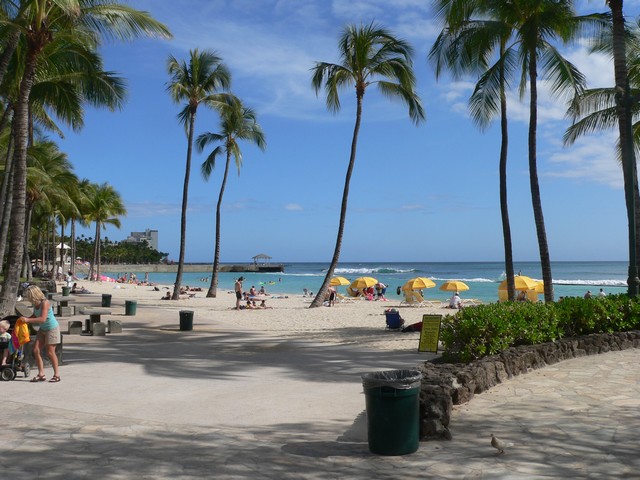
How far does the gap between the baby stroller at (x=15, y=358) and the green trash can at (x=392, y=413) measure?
5699 mm

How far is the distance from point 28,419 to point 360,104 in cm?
1961

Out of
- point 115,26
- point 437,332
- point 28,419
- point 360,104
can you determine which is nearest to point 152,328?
point 115,26

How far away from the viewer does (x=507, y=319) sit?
8930 mm

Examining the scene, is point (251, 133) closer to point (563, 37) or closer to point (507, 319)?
point (563, 37)

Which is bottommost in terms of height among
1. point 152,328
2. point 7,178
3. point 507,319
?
point 152,328

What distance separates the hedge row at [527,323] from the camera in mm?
8242

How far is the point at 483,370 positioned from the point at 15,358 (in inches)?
253

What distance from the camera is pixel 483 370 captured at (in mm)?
7555

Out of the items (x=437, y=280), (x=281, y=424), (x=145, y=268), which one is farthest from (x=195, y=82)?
(x=145, y=268)

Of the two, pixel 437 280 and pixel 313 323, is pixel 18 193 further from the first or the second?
A: pixel 437 280

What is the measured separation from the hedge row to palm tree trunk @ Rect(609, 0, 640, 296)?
79cm

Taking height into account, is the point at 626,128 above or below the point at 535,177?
above

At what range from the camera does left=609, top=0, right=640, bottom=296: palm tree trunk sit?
13.1 metres

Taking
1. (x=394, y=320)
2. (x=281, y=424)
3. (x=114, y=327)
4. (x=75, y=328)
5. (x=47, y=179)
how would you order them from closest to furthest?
(x=281, y=424) → (x=75, y=328) → (x=114, y=327) → (x=394, y=320) → (x=47, y=179)
